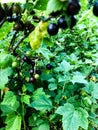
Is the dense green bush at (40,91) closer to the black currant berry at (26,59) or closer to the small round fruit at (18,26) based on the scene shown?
the black currant berry at (26,59)

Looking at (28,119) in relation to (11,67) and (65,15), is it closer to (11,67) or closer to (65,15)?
(11,67)

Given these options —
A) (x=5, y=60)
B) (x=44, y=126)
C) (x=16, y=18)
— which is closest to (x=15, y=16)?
(x=16, y=18)

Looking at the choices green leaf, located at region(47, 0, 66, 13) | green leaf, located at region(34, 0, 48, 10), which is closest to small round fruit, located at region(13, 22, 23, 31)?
green leaf, located at region(34, 0, 48, 10)

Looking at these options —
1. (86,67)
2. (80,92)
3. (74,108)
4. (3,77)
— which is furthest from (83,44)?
(3,77)

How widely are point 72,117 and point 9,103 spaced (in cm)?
34

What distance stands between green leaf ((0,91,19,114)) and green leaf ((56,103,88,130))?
25cm

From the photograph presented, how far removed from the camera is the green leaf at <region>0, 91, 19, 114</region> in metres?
1.63

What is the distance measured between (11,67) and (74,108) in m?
0.41

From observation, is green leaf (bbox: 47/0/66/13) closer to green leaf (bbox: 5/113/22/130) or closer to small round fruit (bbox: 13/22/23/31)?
small round fruit (bbox: 13/22/23/31)

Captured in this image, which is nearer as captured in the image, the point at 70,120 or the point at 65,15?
the point at 65,15

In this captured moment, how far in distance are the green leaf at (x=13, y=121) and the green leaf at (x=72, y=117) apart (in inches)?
10.4

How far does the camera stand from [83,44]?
275cm

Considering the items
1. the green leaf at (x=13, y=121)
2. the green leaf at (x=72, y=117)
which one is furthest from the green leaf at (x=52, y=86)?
the green leaf at (x=13, y=121)

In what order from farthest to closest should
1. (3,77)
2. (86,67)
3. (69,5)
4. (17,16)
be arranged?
(86,67) → (3,77) → (17,16) → (69,5)
